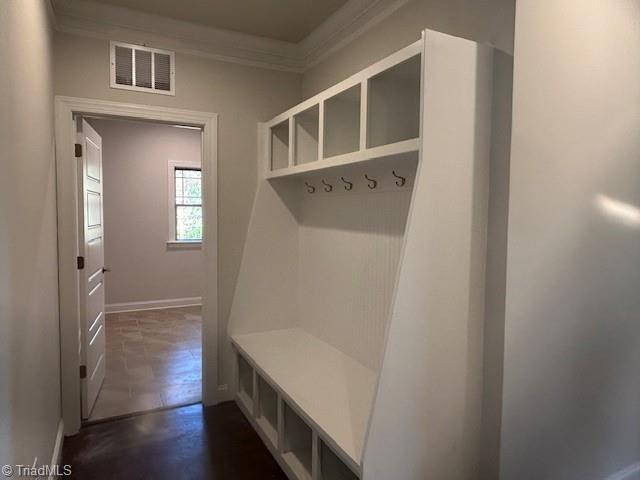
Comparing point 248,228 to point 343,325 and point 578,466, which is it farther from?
point 578,466

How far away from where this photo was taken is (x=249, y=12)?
8.69 ft

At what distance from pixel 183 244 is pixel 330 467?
4.64m

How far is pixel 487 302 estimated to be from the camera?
177 centimetres

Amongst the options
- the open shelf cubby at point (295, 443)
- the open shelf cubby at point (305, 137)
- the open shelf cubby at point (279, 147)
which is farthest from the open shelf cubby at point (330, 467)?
the open shelf cubby at point (279, 147)

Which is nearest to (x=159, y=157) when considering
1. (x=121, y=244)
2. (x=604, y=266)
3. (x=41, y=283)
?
(x=121, y=244)

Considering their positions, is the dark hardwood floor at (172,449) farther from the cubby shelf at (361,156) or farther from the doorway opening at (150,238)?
the cubby shelf at (361,156)

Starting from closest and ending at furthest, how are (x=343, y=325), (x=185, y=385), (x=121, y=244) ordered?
(x=343, y=325) → (x=185, y=385) → (x=121, y=244)

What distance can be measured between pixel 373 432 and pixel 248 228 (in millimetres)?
1833

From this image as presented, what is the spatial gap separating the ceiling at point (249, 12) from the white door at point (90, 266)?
2.89ft

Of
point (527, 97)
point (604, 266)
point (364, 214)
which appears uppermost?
point (527, 97)

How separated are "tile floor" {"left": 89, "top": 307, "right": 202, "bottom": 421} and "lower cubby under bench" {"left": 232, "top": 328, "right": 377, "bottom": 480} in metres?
0.64

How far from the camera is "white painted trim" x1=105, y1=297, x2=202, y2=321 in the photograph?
5691 mm

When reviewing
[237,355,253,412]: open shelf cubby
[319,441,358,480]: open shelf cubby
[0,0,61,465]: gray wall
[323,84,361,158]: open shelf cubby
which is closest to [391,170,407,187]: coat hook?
[323,84,361,158]: open shelf cubby

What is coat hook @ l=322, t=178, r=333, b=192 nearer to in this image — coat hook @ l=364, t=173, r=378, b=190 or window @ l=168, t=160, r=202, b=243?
coat hook @ l=364, t=173, r=378, b=190
